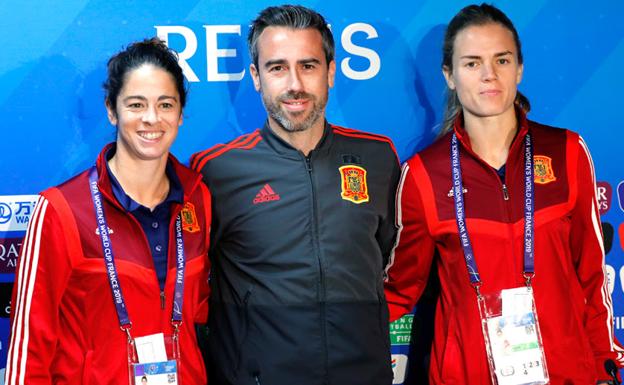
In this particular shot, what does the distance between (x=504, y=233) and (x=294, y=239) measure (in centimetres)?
A: 69

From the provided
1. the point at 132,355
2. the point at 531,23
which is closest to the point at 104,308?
the point at 132,355

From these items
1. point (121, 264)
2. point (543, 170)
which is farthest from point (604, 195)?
point (121, 264)

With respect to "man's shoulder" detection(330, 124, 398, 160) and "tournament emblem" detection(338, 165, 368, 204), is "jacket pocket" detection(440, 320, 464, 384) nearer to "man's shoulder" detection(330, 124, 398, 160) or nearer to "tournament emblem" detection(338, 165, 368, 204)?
"tournament emblem" detection(338, 165, 368, 204)

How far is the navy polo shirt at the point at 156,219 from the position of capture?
224cm

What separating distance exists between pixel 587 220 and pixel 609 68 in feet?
2.96

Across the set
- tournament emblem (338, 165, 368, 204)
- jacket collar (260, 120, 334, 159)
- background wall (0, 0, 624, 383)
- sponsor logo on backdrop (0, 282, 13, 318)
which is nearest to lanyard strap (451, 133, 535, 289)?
tournament emblem (338, 165, 368, 204)

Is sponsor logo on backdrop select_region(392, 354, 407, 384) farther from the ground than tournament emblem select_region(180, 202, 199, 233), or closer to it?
closer to it

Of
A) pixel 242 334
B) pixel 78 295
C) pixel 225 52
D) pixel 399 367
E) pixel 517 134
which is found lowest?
pixel 399 367

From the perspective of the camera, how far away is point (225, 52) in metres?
2.98

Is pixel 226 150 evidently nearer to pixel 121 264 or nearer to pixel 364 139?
pixel 364 139

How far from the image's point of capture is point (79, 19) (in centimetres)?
289

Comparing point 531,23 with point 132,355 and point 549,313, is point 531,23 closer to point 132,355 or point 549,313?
point 549,313

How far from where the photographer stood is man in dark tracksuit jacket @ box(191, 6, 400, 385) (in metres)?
2.40

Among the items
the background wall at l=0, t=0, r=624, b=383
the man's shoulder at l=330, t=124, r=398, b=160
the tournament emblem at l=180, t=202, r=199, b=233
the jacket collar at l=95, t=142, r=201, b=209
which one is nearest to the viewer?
the jacket collar at l=95, t=142, r=201, b=209
